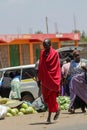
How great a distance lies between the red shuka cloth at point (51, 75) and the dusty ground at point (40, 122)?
0.42m

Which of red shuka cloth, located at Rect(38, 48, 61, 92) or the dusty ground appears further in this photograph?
red shuka cloth, located at Rect(38, 48, 61, 92)

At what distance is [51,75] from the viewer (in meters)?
10.2

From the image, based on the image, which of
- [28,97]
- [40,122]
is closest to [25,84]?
[28,97]

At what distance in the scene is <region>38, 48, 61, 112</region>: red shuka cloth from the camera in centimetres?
1015

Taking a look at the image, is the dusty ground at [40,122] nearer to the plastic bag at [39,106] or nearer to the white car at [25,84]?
the plastic bag at [39,106]

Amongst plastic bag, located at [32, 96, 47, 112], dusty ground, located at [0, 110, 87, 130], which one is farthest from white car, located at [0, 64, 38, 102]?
dusty ground, located at [0, 110, 87, 130]

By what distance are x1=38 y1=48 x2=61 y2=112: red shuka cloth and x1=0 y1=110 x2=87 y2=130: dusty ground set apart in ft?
1.37

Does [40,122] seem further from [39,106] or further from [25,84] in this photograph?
[25,84]

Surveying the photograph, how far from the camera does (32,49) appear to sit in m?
36.4

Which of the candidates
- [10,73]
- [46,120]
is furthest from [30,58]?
[46,120]

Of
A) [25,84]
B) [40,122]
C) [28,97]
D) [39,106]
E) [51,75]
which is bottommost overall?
[28,97]

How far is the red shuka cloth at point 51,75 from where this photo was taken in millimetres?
10148

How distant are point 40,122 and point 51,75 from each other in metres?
1.12

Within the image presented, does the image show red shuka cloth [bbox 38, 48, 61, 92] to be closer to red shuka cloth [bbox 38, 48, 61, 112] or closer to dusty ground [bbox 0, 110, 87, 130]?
red shuka cloth [bbox 38, 48, 61, 112]
